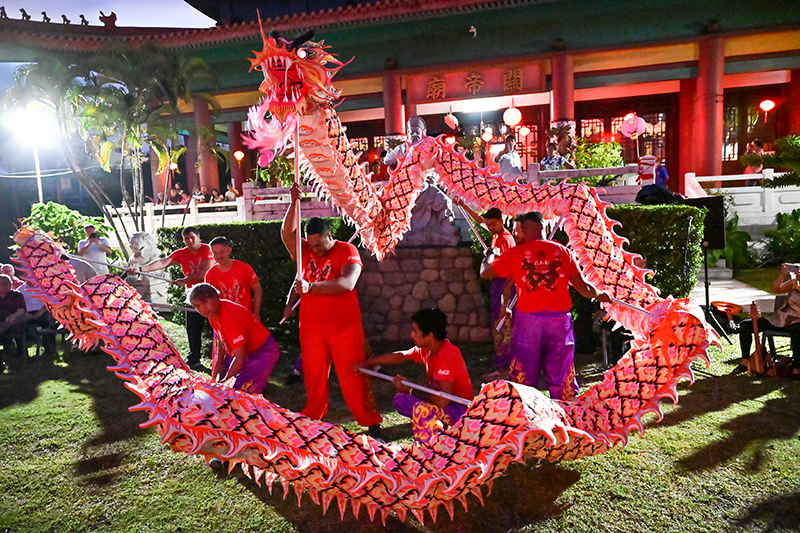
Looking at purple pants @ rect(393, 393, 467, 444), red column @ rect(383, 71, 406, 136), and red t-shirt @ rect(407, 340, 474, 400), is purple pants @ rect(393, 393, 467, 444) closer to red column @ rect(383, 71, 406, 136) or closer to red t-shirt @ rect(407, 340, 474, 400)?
red t-shirt @ rect(407, 340, 474, 400)

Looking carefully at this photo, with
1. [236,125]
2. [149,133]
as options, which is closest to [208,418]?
[149,133]

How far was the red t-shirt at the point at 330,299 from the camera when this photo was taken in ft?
11.2

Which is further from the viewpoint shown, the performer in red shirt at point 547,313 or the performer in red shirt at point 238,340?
the performer in red shirt at point 547,313

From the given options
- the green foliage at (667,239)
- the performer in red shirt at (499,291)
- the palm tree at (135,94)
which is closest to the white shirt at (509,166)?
the green foliage at (667,239)

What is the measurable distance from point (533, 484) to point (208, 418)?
1.93 m

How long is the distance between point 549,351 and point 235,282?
2.65 m

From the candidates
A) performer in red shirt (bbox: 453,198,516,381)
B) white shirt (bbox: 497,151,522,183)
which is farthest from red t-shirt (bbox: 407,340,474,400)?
white shirt (bbox: 497,151,522,183)

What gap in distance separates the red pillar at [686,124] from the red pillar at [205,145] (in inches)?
438

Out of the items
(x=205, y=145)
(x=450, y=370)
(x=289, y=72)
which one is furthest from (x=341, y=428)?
(x=205, y=145)

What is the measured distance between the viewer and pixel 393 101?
39.9 ft

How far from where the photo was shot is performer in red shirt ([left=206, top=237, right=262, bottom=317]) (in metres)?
4.47

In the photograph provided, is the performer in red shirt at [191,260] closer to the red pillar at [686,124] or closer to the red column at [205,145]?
the red column at [205,145]

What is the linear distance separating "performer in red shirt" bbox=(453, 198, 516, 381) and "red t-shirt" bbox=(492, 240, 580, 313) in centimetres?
90

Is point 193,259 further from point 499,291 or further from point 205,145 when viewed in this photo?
point 205,145
